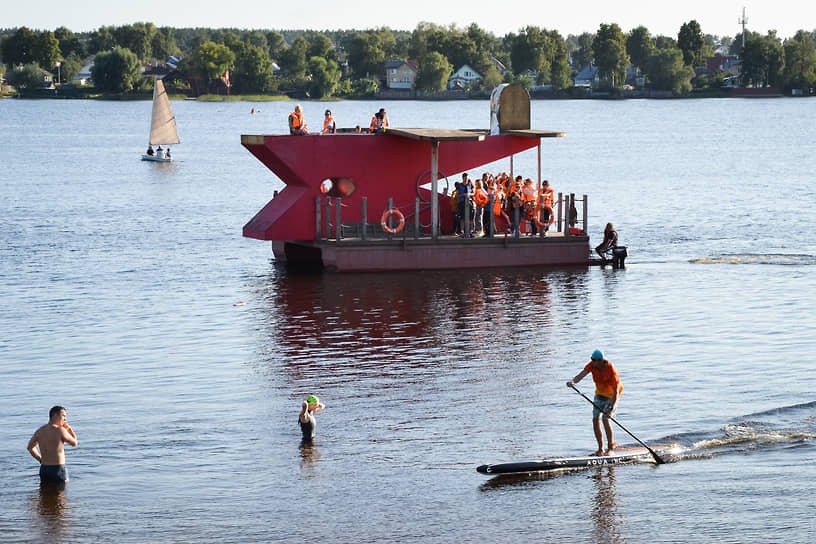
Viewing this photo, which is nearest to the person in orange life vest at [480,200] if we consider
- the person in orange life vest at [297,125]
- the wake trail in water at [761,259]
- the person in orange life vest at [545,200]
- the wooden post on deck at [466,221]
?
the wooden post on deck at [466,221]

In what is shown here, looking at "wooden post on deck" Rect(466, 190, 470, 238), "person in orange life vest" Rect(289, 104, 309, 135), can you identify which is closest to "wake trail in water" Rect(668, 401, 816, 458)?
"wooden post on deck" Rect(466, 190, 470, 238)

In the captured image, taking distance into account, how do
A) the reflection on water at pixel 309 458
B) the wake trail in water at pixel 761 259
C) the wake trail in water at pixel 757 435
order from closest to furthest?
the reflection on water at pixel 309 458 < the wake trail in water at pixel 757 435 < the wake trail in water at pixel 761 259

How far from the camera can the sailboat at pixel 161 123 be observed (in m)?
93.8

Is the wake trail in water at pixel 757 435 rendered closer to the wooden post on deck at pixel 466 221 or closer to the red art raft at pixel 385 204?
the wooden post on deck at pixel 466 221

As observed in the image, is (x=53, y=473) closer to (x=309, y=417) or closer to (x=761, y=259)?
(x=309, y=417)

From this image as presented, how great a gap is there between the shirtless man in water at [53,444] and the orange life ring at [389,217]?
1957 cm

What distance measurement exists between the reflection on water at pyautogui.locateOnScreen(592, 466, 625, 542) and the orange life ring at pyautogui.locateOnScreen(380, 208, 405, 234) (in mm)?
18856

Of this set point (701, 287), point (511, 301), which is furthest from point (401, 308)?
point (701, 287)

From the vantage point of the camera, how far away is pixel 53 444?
18.5 meters

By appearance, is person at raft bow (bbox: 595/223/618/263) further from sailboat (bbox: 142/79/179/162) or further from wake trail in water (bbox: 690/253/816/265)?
sailboat (bbox: 142/79/179/162)

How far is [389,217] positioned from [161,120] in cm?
6199

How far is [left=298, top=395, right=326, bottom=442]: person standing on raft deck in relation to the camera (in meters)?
20.6

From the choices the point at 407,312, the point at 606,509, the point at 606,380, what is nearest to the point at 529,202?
the point at 407,312

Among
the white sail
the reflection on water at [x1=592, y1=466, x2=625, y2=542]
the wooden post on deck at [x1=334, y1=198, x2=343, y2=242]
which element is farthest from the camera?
the white sail
